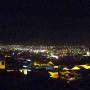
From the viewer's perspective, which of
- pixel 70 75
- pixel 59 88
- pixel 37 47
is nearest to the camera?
pixel 59 88

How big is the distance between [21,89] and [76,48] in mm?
148927

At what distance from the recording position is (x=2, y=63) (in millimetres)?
47781

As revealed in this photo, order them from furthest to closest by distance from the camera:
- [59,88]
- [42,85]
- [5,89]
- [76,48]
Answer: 1. [76,48]
2. [42,85]
3. [59,88]
4. [5,89]

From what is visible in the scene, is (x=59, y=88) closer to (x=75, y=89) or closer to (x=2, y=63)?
(x=75, y=89)

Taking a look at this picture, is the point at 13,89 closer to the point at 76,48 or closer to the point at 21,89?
the point at 21,89

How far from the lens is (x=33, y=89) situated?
20.2 m

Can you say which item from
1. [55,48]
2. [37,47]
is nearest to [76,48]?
[55,48]

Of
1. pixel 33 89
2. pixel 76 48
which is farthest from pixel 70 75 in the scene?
pixel 76 48

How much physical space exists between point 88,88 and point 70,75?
53.3ft

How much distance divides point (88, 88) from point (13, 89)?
515cm

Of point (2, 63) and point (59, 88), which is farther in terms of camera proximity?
point (2, 63)

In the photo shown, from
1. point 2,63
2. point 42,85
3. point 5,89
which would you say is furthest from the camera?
point 2,63

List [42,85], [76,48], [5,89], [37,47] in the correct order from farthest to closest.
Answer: [37,47]
[76,48]
[42,85]
[5,89]

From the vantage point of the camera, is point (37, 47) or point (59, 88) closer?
point (59, 88)
